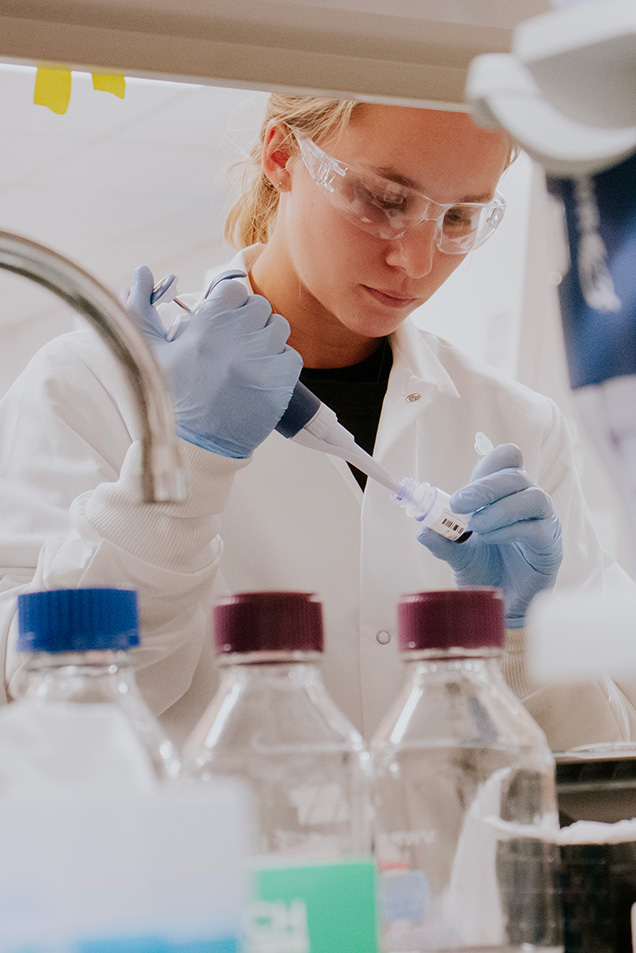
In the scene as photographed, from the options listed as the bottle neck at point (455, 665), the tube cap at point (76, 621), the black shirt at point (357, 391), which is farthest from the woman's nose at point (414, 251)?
the tube cap at point (76, 621)

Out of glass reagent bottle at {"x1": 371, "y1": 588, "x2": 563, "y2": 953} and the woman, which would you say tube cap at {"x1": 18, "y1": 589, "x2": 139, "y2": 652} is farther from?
the woman

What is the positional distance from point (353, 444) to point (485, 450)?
25 cm

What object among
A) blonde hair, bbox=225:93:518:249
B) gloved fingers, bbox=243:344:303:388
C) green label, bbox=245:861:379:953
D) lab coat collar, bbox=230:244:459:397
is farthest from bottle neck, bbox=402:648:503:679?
lab coat collar, bbox=230:244:459:397

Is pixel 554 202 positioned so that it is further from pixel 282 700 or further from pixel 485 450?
pixel 485 450

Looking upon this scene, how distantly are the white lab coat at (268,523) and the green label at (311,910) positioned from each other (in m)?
0.62

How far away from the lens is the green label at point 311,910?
0.50 meters

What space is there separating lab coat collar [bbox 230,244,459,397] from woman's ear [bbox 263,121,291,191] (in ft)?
0.45

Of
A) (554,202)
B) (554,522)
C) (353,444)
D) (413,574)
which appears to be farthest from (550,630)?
(413,574)

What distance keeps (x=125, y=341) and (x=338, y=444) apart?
834mm

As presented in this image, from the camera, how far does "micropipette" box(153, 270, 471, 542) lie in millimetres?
1307

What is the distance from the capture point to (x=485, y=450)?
1.53 m

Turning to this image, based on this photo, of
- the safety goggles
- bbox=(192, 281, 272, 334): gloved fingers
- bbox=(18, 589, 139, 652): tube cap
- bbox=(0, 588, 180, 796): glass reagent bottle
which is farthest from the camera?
the safety goggles

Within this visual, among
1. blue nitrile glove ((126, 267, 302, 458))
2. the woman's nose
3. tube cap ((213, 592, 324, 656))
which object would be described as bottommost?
tube cap ((213, 592, 324, 656))

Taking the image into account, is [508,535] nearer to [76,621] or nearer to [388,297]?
[388,297]
